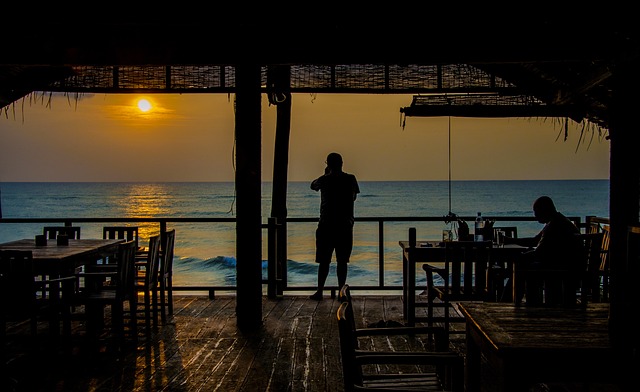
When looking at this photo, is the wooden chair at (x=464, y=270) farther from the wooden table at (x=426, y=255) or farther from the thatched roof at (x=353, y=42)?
the thatched roof at (x=353, y=42)

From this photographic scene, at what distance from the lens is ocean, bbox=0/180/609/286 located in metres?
23.9

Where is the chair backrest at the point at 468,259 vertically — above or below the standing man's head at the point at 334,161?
below

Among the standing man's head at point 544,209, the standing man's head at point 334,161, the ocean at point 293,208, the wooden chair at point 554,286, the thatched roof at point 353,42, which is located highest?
the thatched roof at point 353,42

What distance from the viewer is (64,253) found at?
5.35 meters

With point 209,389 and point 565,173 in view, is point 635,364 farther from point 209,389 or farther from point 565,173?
point 565,173

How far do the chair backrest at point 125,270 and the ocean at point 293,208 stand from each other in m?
14.7

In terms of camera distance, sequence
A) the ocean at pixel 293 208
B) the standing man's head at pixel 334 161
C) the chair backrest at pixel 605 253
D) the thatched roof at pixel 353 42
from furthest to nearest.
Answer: the ocean at pixel 293 208
the standing man's head at pixel 334 161
the chair backrest at pixel 605 253
the thatched roof at pixel 353 42

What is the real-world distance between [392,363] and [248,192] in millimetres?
3619

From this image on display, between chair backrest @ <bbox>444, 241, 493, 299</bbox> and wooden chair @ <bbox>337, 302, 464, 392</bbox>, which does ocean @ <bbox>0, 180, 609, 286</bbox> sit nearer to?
chair backrest @ <bbox>444, 241, 493, 299</bbox>

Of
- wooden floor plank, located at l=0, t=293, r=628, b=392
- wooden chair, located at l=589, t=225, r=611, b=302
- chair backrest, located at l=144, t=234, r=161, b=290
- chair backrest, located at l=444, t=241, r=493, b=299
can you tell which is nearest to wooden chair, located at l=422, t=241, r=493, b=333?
chair backrest, located at l=444, t=241, r=493, b=299

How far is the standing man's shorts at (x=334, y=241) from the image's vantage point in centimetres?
691

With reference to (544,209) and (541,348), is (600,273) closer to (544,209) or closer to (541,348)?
(544,209)

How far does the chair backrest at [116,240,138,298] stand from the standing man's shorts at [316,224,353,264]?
2.34m

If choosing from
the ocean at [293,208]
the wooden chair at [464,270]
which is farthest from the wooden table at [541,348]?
the ocean at [293,208]
